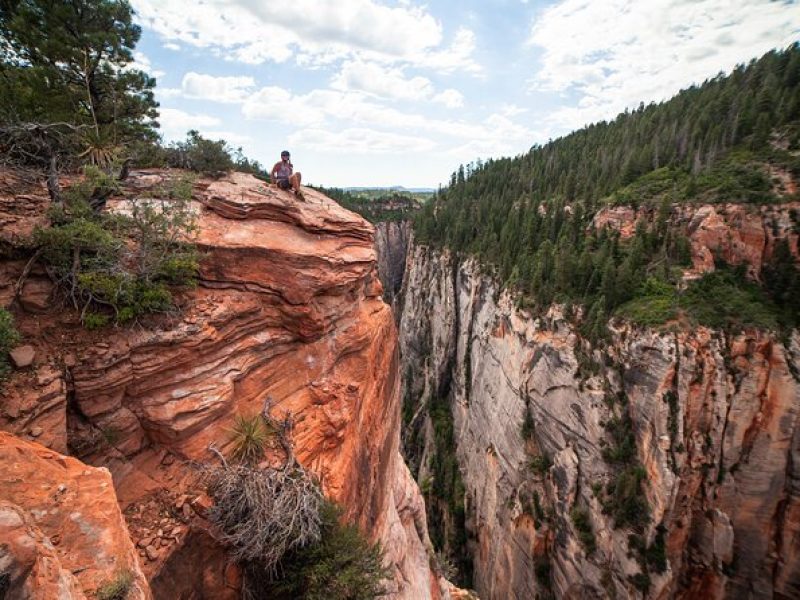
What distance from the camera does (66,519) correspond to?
4.07m

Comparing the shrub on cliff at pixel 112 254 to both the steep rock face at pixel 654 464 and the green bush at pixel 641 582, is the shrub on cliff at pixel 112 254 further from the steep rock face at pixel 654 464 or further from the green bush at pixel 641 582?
the green bush at pixel 641 582

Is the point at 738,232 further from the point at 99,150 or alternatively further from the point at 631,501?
the point at 99,150

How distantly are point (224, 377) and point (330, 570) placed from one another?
420 centimetres

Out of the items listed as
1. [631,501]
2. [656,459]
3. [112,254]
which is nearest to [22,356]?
[112,254]

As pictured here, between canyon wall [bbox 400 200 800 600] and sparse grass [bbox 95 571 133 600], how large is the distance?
27.3 metres

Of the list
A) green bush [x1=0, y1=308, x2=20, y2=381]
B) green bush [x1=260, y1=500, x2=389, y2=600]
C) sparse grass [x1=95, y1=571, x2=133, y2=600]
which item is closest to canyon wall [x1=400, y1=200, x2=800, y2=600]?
green bush [x1=260, y1=500, x2=389, y2=600]

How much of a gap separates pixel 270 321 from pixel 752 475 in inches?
1169

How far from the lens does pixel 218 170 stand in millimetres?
11773

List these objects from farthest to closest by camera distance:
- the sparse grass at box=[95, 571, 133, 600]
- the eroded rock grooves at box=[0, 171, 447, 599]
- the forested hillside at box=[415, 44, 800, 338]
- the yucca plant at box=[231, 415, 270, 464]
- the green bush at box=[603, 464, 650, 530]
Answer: the forested hillside at box=[415, 44, 800, 338]
the green bush at box=[603, 464, 650, 530]
the yucca plant at box=[231, 415, 270, 464]
the eroded rock grooves at box=[0, 171, 447, 599]
the sparse grass at box=[95, 571, 133, 600]

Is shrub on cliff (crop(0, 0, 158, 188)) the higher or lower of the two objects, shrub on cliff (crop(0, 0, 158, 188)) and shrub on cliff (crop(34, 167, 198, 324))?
the higher

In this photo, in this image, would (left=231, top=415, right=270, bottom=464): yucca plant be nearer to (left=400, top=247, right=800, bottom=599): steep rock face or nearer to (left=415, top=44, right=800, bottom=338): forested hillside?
(left=400, top=247, right=800, bottom=599): steep rock face

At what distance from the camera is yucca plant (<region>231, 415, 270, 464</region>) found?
727 centimetres

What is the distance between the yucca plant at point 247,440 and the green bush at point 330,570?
1.69 m

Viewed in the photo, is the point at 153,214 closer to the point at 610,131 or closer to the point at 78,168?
the point at 78,168
